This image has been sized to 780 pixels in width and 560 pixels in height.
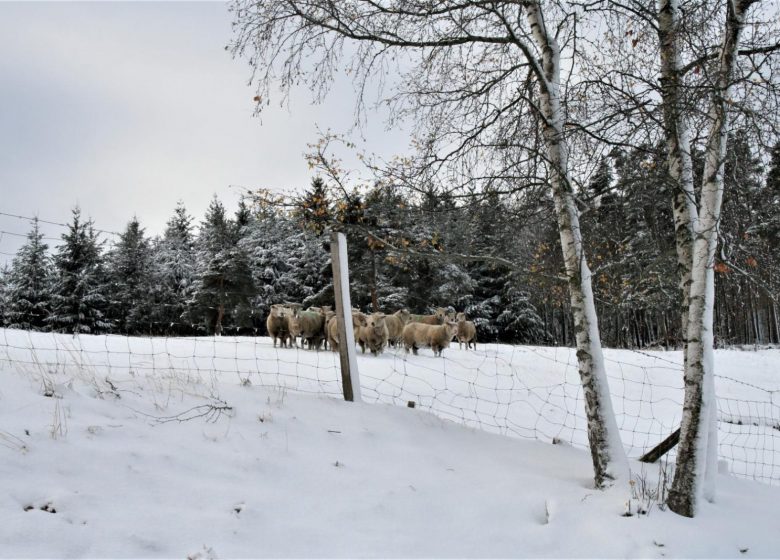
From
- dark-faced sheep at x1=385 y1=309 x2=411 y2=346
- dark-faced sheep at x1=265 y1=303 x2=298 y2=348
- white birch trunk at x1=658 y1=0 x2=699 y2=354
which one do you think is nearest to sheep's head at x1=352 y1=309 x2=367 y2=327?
dark-faced sheep at x1=265 y1=303 x2=298 y2=348

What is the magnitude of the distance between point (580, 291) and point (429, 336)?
920 centimetres

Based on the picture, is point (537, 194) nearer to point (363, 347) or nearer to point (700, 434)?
point (700, 434)

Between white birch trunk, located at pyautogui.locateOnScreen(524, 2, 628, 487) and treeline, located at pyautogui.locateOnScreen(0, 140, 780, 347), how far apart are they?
23cm

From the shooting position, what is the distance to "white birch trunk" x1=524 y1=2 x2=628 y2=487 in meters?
3.97

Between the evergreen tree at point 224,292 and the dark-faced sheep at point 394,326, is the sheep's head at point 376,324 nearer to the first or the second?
the dark-faced sheep at point 394,326

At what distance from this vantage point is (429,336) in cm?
1326

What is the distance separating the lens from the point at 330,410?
4746 mm

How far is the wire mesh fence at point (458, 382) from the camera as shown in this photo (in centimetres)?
567

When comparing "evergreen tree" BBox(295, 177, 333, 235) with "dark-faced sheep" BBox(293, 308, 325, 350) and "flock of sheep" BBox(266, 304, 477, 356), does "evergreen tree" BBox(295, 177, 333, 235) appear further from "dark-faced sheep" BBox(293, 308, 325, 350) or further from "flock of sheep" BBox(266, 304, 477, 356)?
"dark-faced sheep" BBox(293, 308, 325, 350)

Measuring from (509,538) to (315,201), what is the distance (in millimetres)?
3385

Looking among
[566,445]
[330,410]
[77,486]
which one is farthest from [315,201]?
[566,445]

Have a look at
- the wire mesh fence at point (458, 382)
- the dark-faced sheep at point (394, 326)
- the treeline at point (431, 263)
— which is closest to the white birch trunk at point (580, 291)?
the treeline at point (431, 263)

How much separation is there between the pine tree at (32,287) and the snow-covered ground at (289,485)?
34.4 metres

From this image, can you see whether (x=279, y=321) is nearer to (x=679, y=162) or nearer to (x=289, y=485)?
(x=289, y=485)
